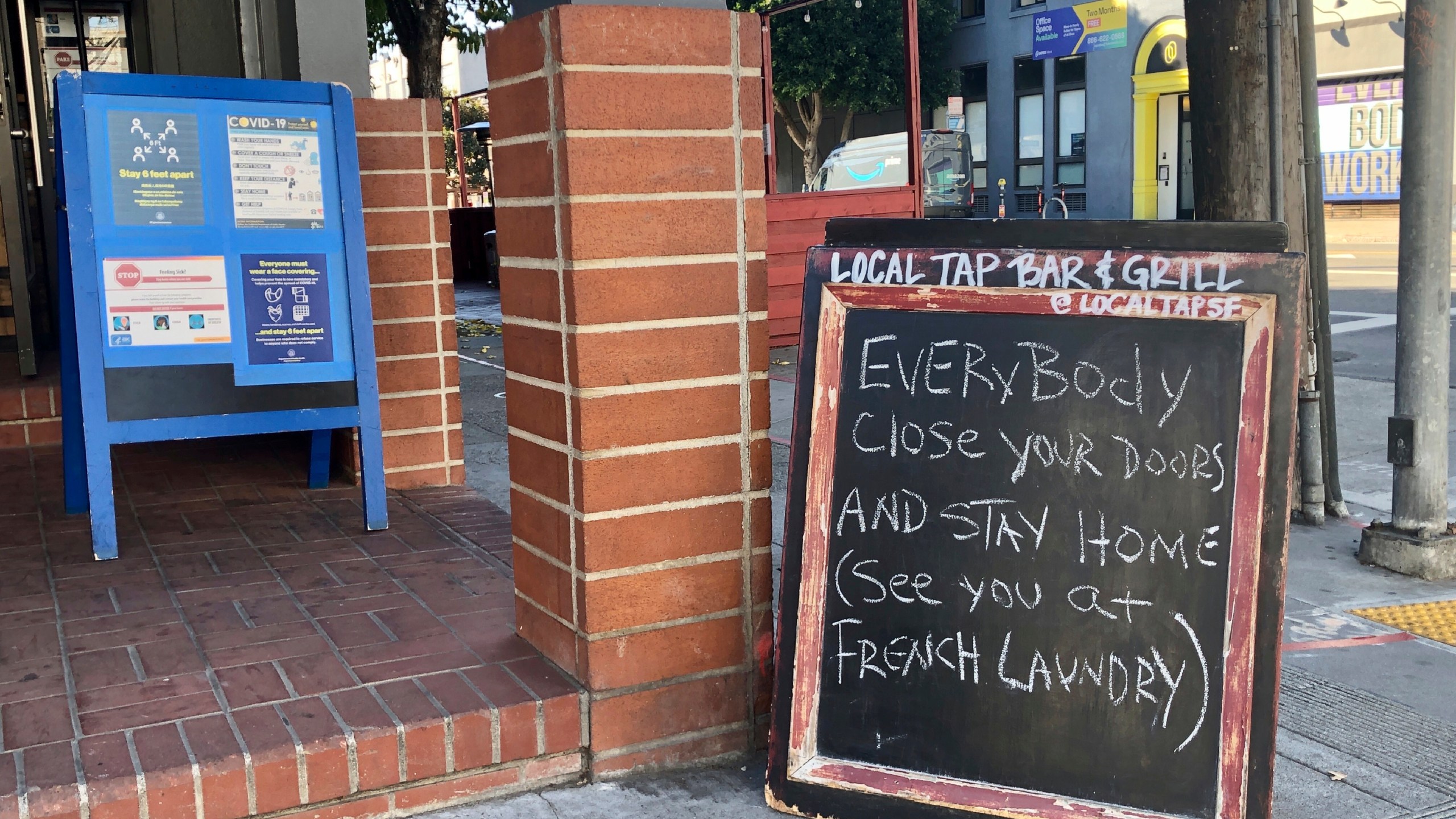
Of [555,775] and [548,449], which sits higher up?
[548,449]

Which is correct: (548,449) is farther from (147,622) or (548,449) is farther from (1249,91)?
(1249,91)

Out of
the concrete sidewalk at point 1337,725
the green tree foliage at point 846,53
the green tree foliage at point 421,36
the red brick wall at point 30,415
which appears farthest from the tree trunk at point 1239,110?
the green tree foliage at point 846,53

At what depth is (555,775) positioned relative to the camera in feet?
9.22

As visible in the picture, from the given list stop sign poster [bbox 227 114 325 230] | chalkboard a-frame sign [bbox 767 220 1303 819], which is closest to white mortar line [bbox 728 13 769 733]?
chalkboard a-frame sign [bbox 767 220 1303 819]

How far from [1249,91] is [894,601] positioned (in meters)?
3.50

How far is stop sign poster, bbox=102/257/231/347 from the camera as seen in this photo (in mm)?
3887

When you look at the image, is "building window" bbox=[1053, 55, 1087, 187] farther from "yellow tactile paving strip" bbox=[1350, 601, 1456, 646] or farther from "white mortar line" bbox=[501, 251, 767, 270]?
"white mortar line" bbox=[501, 251, 767, 270]

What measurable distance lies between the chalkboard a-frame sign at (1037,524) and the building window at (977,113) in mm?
27631

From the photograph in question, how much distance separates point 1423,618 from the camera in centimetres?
416

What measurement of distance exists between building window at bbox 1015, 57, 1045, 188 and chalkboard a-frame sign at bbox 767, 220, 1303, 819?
26.5 meters

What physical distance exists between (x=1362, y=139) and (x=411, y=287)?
79.1ft

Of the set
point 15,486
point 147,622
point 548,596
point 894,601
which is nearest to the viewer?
point 894,601

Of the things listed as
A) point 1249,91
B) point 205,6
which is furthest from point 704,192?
point 205,6

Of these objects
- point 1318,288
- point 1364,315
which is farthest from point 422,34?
point 1364,315
